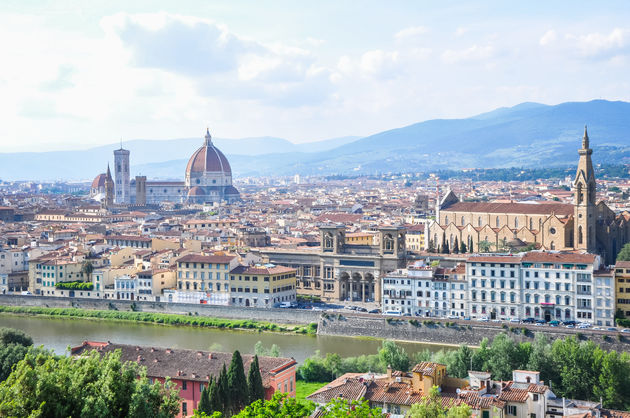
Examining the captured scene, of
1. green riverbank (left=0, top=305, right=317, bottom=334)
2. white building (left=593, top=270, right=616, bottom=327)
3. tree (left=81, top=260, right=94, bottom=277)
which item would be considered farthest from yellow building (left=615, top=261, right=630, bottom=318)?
tree (left=81, top=260, right=94, bottom=277)

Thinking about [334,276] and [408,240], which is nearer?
[334,276]

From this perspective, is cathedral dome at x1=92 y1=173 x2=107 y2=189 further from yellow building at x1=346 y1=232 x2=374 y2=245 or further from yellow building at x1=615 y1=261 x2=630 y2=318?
yellow building at x1=615 y1=261 x2=630 y2=318

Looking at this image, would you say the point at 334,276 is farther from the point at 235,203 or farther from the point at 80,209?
the point at 235,203

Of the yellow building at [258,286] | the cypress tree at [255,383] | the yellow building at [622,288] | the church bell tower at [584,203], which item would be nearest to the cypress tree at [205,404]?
the cypress tree at [255,383]

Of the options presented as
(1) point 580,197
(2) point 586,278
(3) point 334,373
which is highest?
(1) point 580,197

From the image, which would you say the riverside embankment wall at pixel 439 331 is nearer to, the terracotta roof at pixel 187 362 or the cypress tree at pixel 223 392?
the terracotta roof at pixel 187 362

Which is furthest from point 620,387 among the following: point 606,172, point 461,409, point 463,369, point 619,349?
point 606,172
